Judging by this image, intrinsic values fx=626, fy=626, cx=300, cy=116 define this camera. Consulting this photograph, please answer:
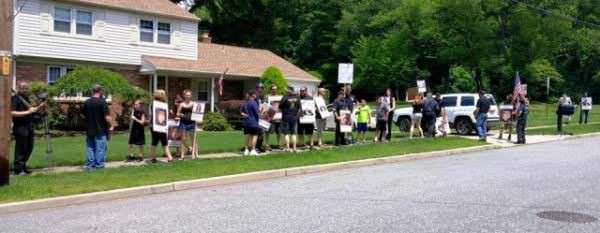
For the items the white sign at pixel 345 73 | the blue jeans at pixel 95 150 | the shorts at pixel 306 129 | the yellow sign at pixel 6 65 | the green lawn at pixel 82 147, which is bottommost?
the green lawn at pixel 82 147

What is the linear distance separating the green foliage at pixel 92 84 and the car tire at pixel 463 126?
12.2 metres

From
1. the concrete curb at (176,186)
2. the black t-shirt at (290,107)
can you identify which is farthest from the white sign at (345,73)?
the concrete curb at (176,186)

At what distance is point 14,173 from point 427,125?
13.6m

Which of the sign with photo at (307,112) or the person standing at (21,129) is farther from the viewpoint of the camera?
the sign with photo at (307,112)

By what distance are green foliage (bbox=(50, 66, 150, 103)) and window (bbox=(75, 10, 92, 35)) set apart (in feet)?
10.1

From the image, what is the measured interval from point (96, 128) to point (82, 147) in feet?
17.7

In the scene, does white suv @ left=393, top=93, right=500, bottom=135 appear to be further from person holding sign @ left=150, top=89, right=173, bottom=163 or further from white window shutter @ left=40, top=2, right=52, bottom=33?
white window shutter @ left=40, top=2, right=52, bottom=33

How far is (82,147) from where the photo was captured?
17.4m

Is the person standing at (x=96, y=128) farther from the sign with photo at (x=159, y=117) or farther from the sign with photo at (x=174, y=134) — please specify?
the sign with photo at (x=174, y=134)

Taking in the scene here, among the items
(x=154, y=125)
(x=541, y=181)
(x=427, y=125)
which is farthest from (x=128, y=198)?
(x=427, y=125)

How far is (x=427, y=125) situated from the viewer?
2123cm

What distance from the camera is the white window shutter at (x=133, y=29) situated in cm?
2792

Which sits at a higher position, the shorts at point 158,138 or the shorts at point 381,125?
the shorts at point 381,125

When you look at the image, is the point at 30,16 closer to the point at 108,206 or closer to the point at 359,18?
the point at 108,206
